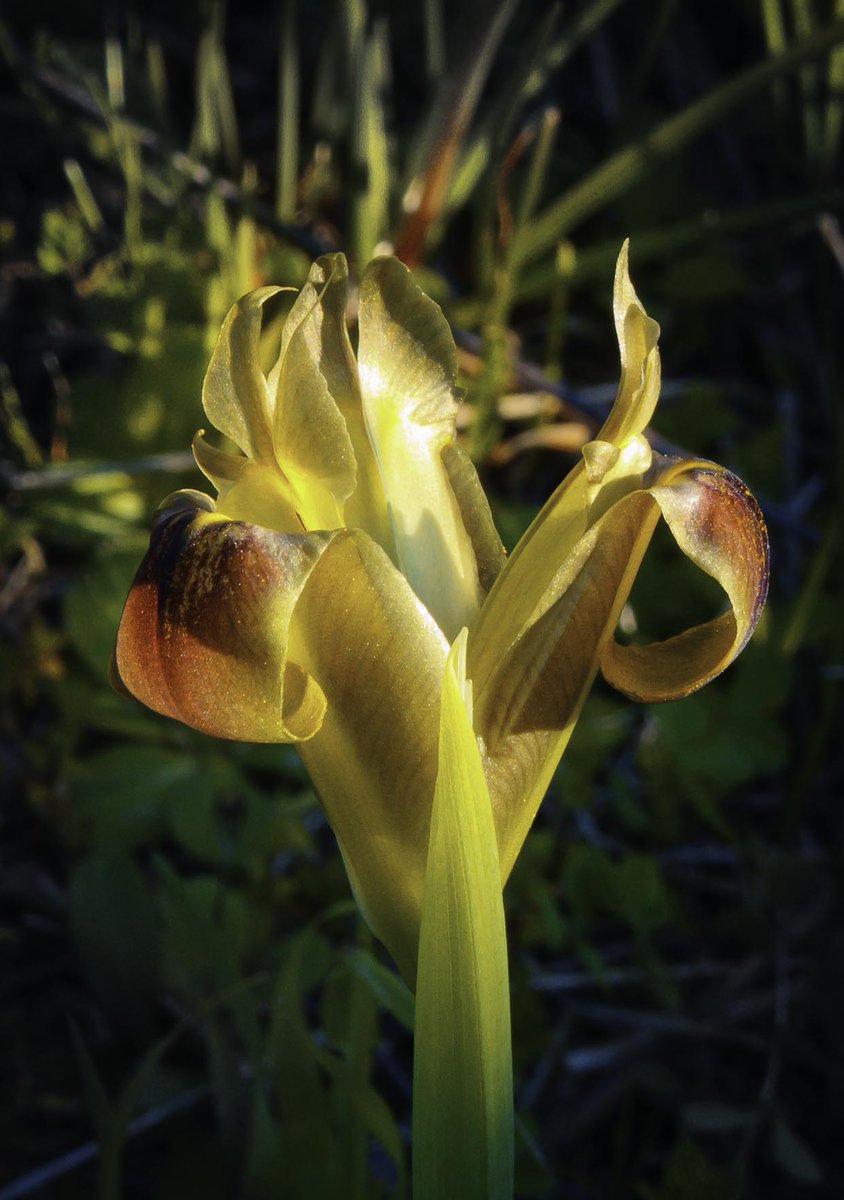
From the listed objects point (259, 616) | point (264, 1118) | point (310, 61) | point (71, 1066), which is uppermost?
point (310, 61)

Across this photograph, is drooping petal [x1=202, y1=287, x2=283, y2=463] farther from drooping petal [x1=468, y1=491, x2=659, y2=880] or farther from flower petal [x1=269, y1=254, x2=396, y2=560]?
drooping petal [x1=468, y1=491, x2=659, y2=880]

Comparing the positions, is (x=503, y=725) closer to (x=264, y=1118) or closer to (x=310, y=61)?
(x=264, y=1118)

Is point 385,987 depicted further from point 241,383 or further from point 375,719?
point 241,383

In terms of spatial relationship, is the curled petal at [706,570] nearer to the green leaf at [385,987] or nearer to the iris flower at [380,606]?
the iris flower at [380,606]

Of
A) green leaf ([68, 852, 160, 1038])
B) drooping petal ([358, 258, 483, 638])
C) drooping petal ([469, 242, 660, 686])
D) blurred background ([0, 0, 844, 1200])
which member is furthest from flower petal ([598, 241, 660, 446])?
green leaf ([68, 852, 160, 1038])

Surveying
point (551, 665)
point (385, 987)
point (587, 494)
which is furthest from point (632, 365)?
point (385, 987)

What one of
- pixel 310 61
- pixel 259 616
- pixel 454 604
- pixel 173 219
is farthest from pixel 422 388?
pixel 310 61

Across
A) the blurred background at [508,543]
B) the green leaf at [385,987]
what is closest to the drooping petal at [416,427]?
the green leaf at [385,987]
